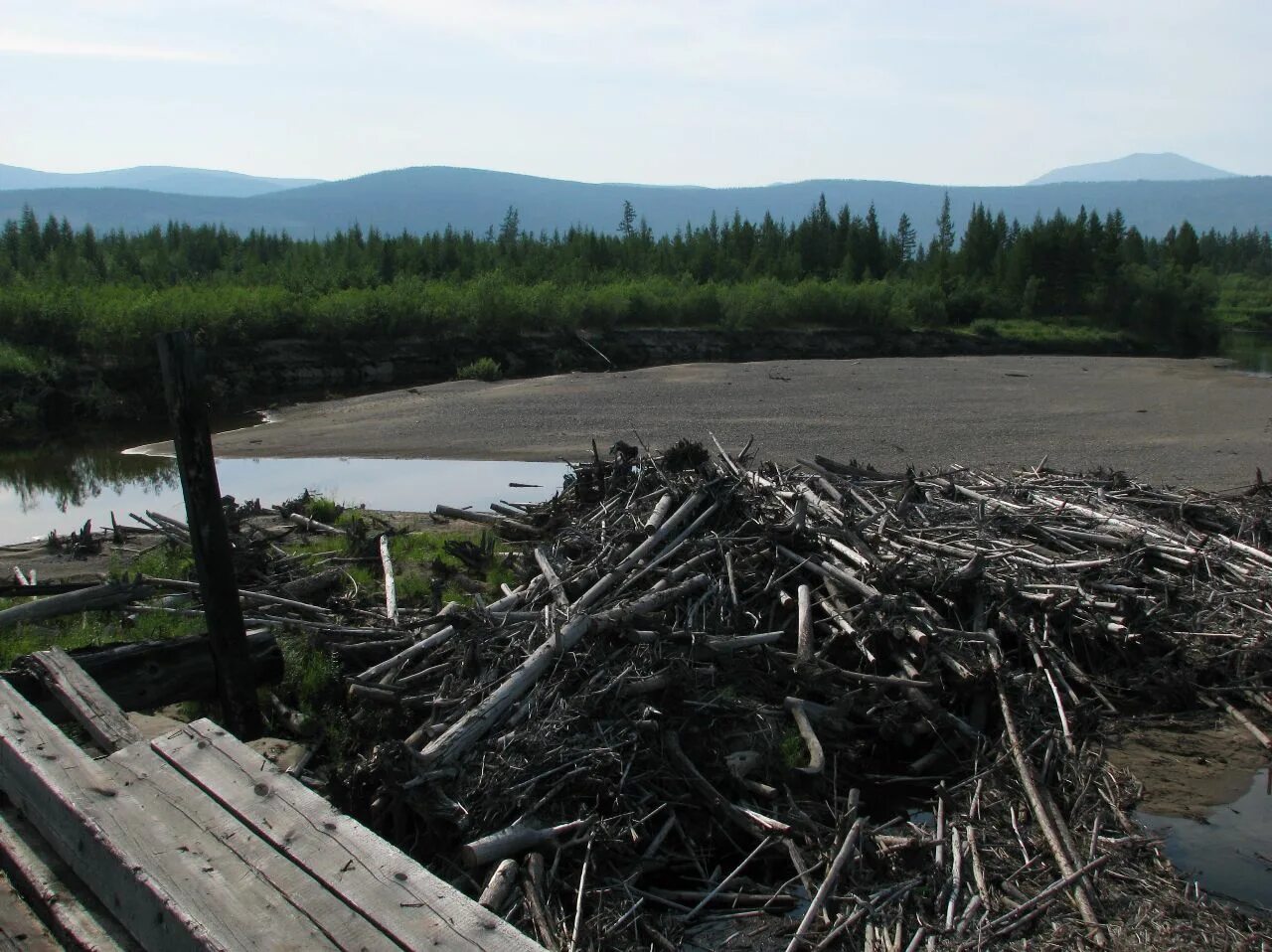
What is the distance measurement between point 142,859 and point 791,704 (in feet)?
15.1

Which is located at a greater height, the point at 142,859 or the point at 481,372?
the point at 142,859

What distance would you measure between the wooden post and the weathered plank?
8.33 ft

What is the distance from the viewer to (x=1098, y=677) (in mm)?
8492

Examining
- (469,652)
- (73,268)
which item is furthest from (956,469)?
(73,268)

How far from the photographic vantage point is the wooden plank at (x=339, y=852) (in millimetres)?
3236

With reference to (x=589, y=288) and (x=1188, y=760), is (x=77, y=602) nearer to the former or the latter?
(x=1188, y=760)

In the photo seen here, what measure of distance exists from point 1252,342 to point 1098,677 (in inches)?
2724

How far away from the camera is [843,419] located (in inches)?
1051

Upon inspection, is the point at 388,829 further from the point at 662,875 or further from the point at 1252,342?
the point at 1252,342

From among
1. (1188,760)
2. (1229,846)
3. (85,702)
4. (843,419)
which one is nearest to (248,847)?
(85,702)

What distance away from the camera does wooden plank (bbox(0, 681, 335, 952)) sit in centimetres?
→ 335

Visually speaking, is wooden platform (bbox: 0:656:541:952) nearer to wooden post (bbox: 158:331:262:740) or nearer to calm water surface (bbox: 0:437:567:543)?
wooden post (bbox: 158:331:262:740)

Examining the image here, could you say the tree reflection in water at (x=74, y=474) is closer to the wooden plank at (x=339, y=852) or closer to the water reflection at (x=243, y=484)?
the water reflection at (x=243, y=484)

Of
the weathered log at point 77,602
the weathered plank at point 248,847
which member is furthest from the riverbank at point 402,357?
the weathered plank at point 248,847
